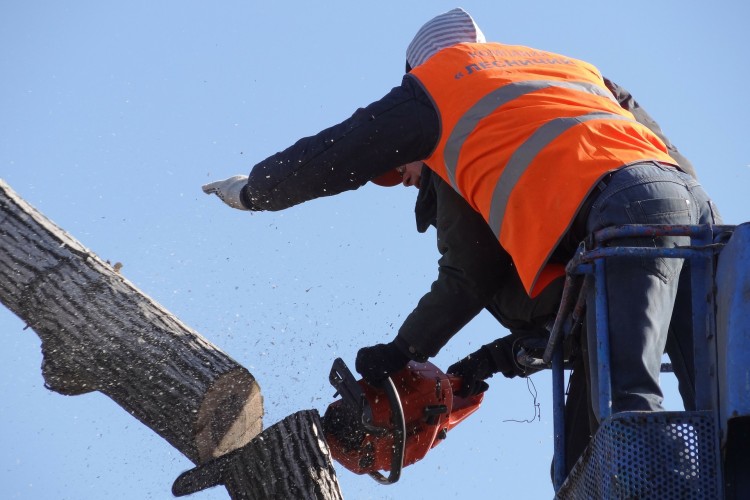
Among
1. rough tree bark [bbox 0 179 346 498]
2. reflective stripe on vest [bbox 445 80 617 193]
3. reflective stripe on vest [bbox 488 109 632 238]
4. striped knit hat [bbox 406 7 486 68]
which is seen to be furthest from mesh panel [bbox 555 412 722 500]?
striped knit hat [bbox 406 7 486 68]

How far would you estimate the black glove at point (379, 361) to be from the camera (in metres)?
3.98

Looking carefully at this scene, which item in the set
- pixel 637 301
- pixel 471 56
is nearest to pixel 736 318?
pixel 637 301

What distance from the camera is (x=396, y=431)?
3982 millimetres

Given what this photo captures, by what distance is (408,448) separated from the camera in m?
4.18

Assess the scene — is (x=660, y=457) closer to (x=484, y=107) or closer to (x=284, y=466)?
(x=484, y=107)

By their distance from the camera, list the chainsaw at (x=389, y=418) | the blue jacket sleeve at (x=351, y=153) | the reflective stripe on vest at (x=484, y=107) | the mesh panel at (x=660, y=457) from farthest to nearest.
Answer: the chainsaw at (x=389, y=418) < the blue jacket sleeve at (x=351, y=153) < the reflective stripe on vest at (x=484, y=107) < the mesh panel at (x=660, y=457)

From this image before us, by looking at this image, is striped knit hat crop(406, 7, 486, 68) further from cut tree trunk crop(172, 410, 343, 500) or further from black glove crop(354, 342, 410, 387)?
cut tree trunk crop(172, 410, 343, 500)

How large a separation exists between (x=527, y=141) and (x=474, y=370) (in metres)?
1.50

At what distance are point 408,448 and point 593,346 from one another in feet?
4.91

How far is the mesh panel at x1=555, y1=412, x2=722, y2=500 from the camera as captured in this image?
243 cm

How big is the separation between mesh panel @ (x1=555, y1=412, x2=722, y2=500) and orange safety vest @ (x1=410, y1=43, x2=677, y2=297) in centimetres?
75

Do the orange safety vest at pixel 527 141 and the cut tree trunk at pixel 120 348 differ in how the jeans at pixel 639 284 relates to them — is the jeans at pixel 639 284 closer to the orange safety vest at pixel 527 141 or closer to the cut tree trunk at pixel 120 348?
the orange safety vest at pixel 527 141

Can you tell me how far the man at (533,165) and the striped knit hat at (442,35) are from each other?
0.45 meters

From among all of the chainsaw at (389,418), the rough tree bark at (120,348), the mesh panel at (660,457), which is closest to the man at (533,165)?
the chainsaw at (389,418)
